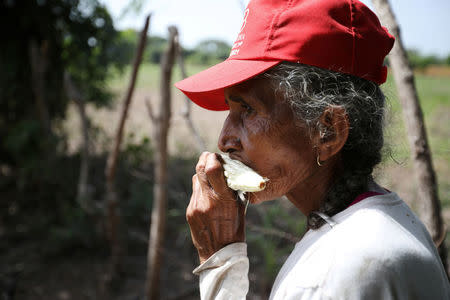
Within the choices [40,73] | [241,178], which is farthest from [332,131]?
[40,73]

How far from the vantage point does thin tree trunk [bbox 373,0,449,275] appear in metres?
2.05

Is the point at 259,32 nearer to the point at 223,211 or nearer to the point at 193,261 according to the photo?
the point at 223,211

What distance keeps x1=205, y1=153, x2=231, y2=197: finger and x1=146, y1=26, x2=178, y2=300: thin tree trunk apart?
2.01m

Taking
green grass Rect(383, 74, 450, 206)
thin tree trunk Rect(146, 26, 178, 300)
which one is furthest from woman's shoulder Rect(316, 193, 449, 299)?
thin tree trunk Rect(146, 26, 178, 300)

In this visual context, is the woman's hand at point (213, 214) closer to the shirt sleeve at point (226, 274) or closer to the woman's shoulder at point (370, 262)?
the shirt sleeve at point (226, 274)

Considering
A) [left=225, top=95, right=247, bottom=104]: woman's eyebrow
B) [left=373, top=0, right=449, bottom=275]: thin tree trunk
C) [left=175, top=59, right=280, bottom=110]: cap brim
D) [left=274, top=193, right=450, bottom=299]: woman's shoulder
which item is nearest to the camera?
[left=274, top=193, right=450, bottom=299]: woman's shoulder

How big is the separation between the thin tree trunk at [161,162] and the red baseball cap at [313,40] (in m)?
1.93

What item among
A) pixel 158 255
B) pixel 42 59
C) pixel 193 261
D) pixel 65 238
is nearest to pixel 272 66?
pixel 158 255

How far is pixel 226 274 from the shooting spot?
1234 millimetres

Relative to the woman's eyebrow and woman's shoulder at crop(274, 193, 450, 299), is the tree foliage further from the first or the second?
woman's shoulder at crop(274, 193, 450, 299)

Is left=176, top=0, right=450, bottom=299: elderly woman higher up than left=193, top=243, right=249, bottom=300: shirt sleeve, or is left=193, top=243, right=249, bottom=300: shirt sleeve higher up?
left=176, top=0, right=450, bottom=299: elderly woman

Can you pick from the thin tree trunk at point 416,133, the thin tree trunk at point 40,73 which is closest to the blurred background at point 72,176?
the thin tree trunk at point 40,73

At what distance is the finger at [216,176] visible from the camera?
126 centimetres

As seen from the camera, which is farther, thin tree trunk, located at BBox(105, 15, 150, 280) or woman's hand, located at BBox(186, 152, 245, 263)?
thin tree trunk, located at BBox(105, 15, 150, 280)
